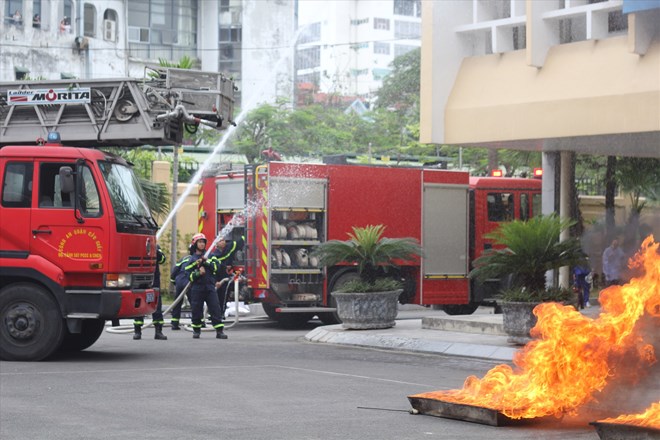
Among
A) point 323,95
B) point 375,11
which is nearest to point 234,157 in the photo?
point 323,95

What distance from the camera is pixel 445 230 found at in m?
22.1

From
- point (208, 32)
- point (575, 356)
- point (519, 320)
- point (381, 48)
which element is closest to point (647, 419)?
point (575, 356)

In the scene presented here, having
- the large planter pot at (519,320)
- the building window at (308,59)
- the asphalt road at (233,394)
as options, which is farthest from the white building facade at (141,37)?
the building window at (308,59)

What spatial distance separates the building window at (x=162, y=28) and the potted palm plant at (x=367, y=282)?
1501 inches

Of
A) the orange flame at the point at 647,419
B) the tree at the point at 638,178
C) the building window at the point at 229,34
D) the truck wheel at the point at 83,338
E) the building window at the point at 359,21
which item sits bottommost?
the truck wheel at the point at 83,338

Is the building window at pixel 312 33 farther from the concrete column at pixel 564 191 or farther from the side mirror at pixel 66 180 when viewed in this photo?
the side mirror at pixel 66 180

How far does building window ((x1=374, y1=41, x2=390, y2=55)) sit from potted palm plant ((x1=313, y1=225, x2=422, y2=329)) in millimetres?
107885

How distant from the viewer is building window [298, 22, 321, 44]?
411ft

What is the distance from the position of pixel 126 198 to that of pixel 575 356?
737 centimetres

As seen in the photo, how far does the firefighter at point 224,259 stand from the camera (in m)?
18.7

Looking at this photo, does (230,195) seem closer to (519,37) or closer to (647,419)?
(519,37)

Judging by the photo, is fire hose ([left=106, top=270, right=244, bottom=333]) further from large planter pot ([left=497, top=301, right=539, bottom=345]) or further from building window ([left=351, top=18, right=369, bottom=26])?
building window ([left=351, top=18, right=369, bottom=26])

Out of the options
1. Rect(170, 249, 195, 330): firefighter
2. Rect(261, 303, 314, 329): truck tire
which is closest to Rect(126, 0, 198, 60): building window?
Rect(261, 303, 314, 329): truck tire

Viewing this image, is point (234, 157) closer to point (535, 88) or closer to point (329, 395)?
point (535, 88)
